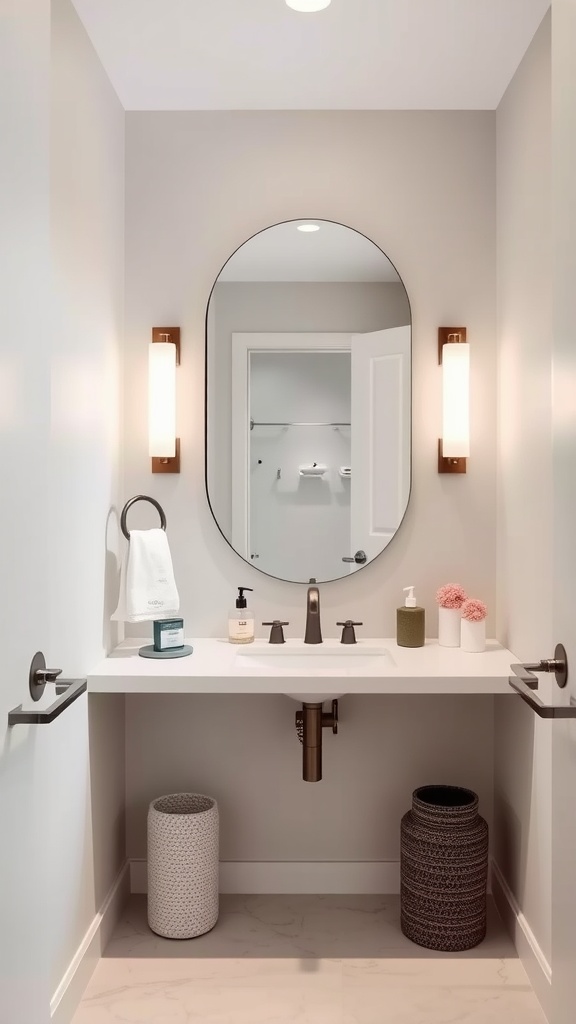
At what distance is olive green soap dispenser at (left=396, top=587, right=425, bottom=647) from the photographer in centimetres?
269

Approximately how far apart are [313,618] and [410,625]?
29 cm

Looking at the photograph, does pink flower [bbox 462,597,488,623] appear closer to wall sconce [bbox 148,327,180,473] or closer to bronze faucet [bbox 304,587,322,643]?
bronze faucet [bbox 304,587,322,643]

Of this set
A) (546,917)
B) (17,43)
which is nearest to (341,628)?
(546,917)

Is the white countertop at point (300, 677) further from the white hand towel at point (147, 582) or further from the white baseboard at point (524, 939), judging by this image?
the white baseboard at point (524, 939)

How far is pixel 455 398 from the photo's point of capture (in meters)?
2.75

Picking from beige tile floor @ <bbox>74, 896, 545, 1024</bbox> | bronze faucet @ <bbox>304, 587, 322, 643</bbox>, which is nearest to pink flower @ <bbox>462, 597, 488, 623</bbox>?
bronze faucet @ <bbox>304, 587, 322, 643</bbox>

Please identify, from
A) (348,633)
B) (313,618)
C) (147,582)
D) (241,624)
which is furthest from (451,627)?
(147,582)

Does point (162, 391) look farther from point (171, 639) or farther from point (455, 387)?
point (455, 387)

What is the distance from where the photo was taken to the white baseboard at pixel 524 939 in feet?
7.20

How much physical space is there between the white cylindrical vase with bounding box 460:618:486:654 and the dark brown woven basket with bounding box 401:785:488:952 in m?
0.45

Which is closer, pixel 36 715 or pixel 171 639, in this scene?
pixel 36 715

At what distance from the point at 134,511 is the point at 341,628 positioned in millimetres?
759

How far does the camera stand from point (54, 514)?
6.62ft

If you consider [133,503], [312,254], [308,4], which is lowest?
[133,503]
